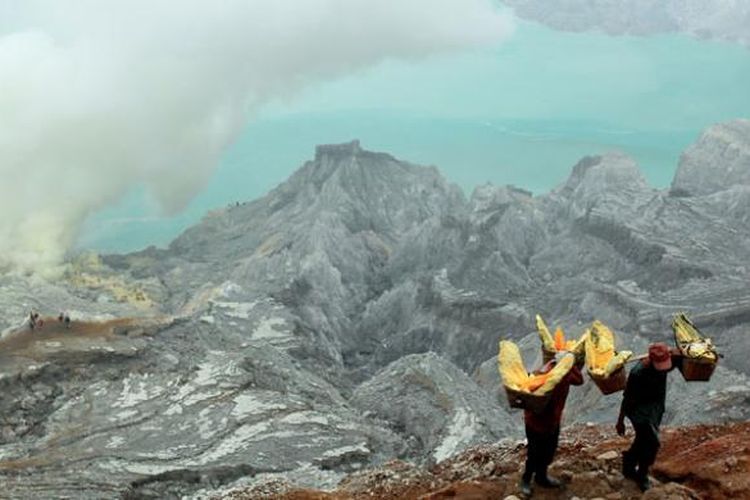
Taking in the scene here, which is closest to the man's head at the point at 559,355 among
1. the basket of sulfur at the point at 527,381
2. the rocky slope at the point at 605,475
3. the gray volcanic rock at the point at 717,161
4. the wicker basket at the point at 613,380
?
the basket of sulfur at the point at 527,381

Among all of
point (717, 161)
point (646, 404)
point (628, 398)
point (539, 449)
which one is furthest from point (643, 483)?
point (717, 161)

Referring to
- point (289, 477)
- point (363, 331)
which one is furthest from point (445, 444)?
point (363, 331)

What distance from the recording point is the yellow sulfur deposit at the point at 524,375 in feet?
50.5

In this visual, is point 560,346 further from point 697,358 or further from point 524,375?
point 697,358

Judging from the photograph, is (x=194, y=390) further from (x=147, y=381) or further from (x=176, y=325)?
(x=176, y=325)

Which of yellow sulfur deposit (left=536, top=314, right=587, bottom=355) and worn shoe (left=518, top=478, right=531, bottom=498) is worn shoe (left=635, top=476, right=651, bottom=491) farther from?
yellow sulfur deposit (left=536, top=314, right=587, bottom=355)

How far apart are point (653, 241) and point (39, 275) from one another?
8969cm

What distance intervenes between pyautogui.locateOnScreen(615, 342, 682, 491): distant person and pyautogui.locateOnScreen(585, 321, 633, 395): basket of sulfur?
50 cm

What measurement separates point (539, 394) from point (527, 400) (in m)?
0.24

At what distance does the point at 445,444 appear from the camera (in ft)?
177

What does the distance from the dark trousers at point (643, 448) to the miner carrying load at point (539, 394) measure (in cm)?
145

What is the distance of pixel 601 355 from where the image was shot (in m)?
15.9

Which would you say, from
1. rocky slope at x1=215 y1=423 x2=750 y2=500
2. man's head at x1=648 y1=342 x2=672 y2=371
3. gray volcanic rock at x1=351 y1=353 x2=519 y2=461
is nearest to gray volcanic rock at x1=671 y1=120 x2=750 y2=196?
gray volcanic rock at x1=351 y1=353 x2=519 y2=461

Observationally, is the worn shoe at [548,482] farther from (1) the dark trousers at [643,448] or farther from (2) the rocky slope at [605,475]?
(1) the dark trousers at [643,448]
